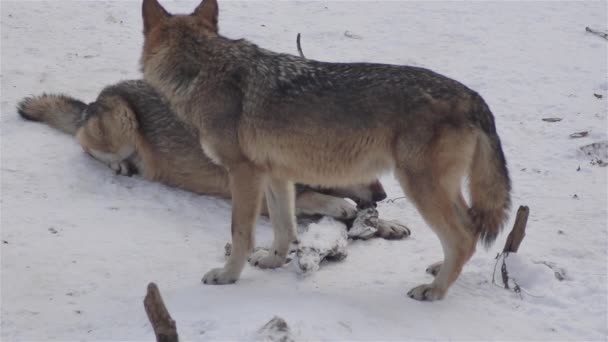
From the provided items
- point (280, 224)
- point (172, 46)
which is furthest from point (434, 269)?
point (172, 46)

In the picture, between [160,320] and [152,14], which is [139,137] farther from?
[160,320]

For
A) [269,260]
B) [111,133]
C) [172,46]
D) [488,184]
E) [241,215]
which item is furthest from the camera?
[111,133]

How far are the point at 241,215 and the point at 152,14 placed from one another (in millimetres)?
1705

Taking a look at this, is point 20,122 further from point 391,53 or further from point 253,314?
point 391,53

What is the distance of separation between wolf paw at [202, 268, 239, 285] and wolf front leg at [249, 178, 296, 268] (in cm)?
49

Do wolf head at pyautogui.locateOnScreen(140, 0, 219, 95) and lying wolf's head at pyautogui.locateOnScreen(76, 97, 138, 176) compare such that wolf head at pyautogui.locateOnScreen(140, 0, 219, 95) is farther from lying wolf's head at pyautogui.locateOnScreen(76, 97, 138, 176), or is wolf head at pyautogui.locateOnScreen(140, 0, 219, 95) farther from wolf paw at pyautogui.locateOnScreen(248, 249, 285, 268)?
lying wolf's head at pyautogui.locateOnScreen(76, 97, 138, 176)

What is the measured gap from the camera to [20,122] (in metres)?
8.07

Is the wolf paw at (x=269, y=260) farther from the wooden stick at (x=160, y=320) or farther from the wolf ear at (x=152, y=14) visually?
the wooden stick at (x=160, y=320)

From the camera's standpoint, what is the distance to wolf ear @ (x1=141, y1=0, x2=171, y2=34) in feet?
18.0

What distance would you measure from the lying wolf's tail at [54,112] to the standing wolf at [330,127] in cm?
273

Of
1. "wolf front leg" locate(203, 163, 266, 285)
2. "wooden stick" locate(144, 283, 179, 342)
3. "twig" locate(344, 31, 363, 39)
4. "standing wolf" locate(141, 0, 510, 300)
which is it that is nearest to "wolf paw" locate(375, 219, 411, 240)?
"standing wolf" locate(141, 0, 510, 300)

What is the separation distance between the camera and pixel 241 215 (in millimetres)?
5309

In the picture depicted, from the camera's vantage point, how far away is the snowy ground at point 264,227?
15.6ft

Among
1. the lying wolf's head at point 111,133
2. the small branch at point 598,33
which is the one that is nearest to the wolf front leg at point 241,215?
the lying wolf's head at point 111,133
